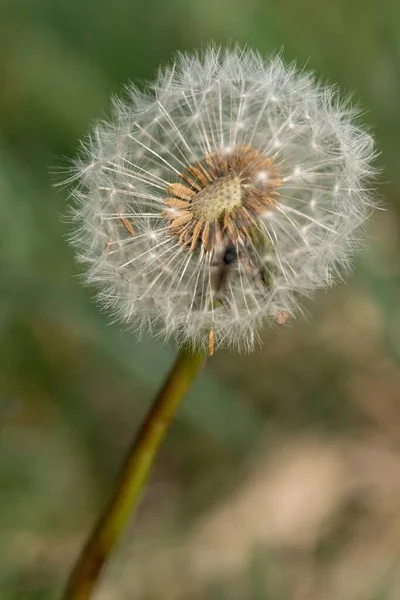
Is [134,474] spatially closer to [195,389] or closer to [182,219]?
[182,219]

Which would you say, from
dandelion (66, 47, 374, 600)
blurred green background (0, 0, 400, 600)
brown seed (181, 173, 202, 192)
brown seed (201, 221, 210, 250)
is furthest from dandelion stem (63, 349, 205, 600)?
blurred green background (0, 0, 400, 600)

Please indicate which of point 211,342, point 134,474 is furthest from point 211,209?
point 134,474

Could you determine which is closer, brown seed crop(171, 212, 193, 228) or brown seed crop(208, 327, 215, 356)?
brown seed crop(208, 327, 215, 356)

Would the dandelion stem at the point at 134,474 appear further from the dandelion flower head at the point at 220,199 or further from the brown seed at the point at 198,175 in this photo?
the brown seed at the point at 198,175

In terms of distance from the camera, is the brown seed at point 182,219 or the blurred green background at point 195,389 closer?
the brown seed at point 182,219

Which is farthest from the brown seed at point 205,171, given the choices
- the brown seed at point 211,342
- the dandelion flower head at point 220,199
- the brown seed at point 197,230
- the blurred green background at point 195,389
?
the blurred green background at point 195,389

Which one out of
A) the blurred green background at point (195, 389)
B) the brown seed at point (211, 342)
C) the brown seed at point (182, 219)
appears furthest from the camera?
the blurred green background at point (195, 389)

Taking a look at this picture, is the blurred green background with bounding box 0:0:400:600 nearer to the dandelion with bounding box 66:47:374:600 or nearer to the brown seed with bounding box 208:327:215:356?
the dandelion with bounding box 66:47:374:600
